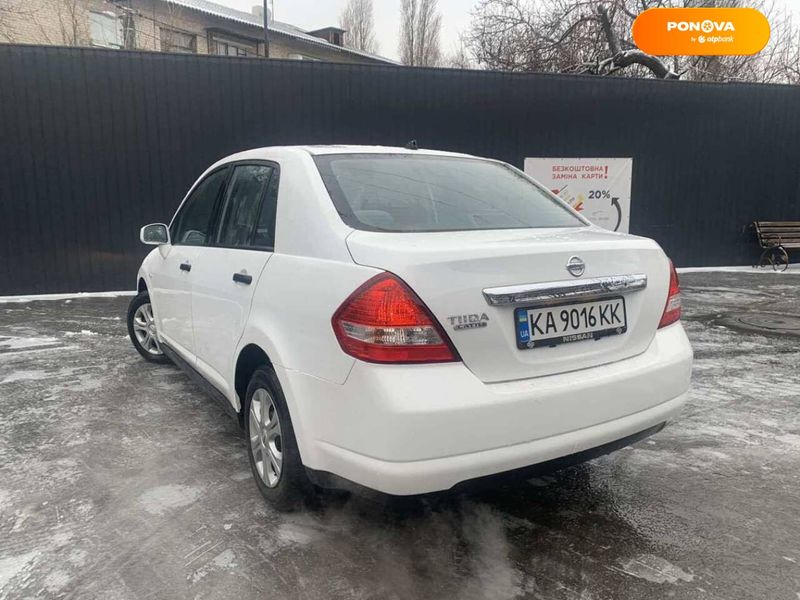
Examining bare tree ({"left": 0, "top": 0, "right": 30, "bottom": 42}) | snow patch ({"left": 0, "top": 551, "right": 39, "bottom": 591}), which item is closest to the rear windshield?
snow patch ({"left": 0, "top": 551, "right": 39, "bottom": 591})

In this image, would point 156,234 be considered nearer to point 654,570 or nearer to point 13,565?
point 13,565

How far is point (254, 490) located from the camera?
2992mm

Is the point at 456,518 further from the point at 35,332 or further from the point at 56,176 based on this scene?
the point at 56,176

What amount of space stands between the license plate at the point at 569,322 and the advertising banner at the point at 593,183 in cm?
808

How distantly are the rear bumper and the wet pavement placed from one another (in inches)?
17.2

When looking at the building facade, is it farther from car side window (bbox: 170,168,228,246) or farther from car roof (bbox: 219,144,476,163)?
car roof (bbox: 219,144,476,163)

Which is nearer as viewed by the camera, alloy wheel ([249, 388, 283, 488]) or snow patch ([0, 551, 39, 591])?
snow patch ([0, 551, 39, 591])

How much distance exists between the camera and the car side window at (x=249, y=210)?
2.95 meters

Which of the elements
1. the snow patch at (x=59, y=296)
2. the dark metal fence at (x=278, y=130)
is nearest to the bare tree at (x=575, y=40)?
the dark metal fence at (x=278, y=130)

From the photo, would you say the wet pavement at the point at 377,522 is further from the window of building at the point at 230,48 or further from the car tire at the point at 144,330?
the window of building at the point at 230,48

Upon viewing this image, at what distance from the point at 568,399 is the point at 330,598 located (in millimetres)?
1080

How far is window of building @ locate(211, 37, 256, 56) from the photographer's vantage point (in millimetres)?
27100

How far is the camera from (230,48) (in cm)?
2833

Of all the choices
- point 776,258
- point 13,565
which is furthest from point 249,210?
point 776,258
